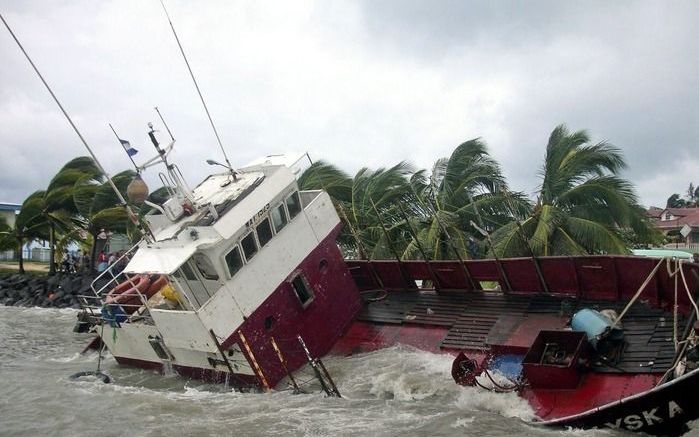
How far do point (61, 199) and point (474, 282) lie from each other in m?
32.2

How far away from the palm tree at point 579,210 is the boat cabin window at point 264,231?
300 inches

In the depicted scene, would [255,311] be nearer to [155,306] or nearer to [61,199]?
[155,306]

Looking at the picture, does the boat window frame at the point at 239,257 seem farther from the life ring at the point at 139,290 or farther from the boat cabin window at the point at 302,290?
the life ring at the point at 139,290

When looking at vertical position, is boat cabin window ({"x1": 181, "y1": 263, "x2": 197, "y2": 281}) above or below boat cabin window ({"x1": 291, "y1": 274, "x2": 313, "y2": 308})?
above

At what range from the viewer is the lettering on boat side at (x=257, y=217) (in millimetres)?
13688

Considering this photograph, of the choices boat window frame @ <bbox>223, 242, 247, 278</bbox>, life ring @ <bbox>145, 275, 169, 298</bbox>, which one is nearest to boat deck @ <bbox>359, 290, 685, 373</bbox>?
boat window frame @ <bbox>223, 242, 247, 278</bbox>

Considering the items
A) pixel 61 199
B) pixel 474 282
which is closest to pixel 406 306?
pixel 474 282

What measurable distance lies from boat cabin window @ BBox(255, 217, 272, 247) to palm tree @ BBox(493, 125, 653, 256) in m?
7.63

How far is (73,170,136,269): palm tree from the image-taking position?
117ft

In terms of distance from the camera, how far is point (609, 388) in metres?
10.1

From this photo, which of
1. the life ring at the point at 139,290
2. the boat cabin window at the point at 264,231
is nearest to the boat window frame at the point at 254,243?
the boat cabin window at the point at 264,231

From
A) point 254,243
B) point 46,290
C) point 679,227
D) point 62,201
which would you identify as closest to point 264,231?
point 254,243

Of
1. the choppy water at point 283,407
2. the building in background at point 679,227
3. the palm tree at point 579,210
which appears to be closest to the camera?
the choppy water at point 283,407

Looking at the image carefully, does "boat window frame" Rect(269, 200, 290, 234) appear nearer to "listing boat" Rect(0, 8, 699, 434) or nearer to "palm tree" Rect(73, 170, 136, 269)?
"listing boat" Rect(0, 8, 699, 434)
